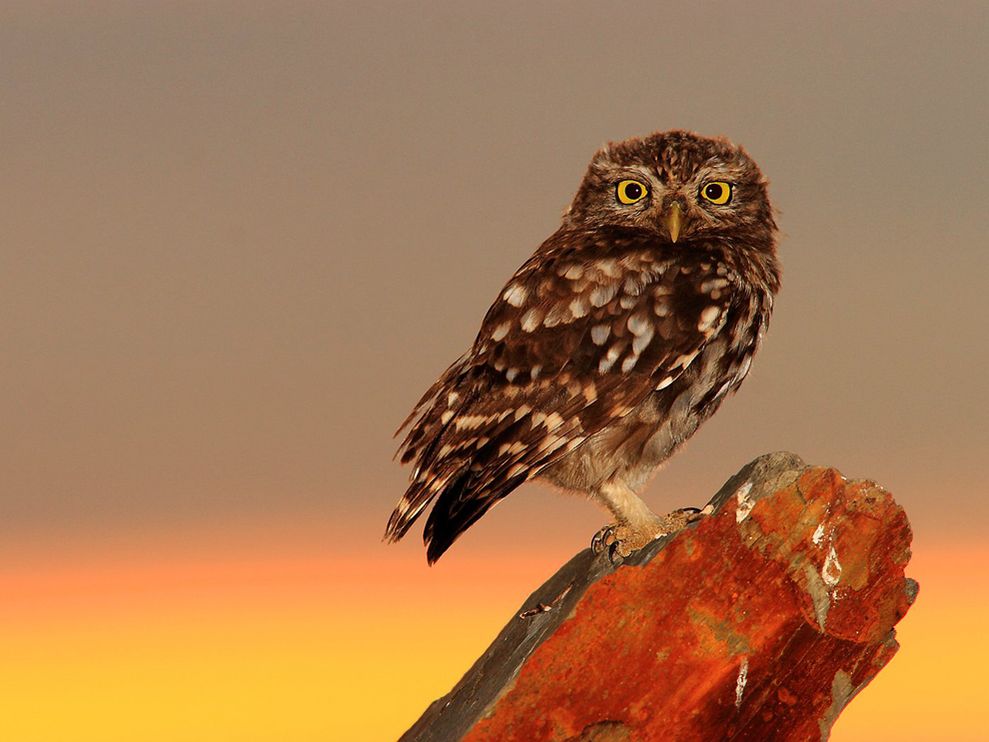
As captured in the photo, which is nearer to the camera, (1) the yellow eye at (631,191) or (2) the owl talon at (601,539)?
(2) the owl talon at (601,539)

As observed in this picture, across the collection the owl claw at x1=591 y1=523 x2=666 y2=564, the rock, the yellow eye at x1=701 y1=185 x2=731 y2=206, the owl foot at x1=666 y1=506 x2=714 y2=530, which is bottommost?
the rock

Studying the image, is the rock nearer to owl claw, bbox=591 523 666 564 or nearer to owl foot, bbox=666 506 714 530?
owl foot, bbox=666 506 714 530

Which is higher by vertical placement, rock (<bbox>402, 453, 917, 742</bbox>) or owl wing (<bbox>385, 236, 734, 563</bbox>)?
owl wing (<bbox>385, 236, 734, 563</bbox>)

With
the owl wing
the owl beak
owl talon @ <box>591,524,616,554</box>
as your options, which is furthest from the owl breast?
the owl beak

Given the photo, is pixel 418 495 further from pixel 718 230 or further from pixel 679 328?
pixel 718 230

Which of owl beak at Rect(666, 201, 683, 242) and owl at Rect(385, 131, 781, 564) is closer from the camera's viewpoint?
owl at Rect(385, 131, 781, 564)

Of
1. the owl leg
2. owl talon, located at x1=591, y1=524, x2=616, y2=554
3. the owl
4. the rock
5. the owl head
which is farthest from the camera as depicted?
the owl head

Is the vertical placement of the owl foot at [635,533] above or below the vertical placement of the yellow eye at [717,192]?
below

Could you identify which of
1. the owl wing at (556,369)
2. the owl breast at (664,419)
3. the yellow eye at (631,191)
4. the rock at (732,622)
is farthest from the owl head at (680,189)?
the rock at (732,622)

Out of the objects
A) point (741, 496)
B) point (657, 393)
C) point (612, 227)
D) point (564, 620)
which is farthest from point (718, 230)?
point (564, 620)

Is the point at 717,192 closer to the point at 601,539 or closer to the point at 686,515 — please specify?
the point at 686,515

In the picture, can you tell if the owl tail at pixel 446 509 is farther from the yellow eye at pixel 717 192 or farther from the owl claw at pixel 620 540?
the yellow eye at pixel 717 192
